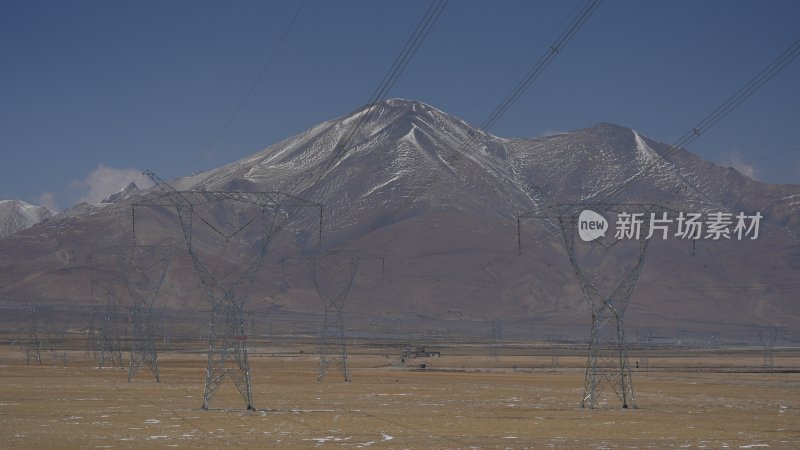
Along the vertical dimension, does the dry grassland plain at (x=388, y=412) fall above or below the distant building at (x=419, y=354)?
below

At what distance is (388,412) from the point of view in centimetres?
5291

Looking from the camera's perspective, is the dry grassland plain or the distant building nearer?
the dry grassland plain

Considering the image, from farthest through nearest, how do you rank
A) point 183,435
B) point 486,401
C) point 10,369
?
point 10,369
point 486,401
point 183,435

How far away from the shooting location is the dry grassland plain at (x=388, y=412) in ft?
130

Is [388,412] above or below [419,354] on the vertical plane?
below

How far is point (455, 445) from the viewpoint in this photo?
3788 cm

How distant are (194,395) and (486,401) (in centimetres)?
1656

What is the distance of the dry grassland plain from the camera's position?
39594 mm

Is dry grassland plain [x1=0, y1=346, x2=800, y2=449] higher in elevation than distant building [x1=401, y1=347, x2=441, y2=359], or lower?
lower

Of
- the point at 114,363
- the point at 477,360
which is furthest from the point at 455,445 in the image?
the point at 477,360

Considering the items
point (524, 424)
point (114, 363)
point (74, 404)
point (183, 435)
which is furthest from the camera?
point (114, 363)

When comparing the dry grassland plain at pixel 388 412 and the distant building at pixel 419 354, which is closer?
the dry grassland plain at pixel 388 412

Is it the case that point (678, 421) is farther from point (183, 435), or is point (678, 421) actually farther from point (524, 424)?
point (183, 435)

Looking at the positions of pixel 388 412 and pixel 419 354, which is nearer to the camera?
pixel 388 412
